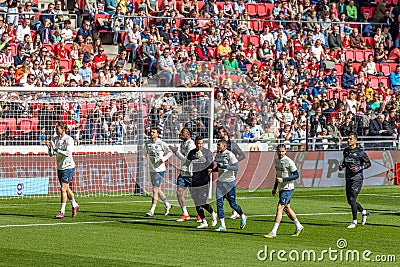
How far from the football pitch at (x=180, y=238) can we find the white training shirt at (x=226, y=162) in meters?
0.96

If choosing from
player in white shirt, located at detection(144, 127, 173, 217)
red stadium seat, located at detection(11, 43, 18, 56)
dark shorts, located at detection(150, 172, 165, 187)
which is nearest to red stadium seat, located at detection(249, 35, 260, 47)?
red stadium seat, located at detection(11, 43, 18, 56)

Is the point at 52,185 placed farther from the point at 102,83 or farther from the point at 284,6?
the point at 284,6

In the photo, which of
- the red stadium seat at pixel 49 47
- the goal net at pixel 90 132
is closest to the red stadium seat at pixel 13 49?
the red stadium seat at pixel 49 47

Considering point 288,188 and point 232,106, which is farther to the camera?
point 232,106

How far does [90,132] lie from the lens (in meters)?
23.6

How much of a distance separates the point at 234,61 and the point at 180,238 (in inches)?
569

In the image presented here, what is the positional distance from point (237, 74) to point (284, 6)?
1113cm

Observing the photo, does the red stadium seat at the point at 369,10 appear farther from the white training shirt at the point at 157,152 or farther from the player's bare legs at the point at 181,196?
the player's bare legs at the point at 181,196

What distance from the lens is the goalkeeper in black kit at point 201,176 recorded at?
57.9ft

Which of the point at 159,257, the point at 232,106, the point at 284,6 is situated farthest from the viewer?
the point at 284,6

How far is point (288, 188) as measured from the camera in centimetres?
1644

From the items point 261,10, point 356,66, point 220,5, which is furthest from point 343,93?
point 220,5

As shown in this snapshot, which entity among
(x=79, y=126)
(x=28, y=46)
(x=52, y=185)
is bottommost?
(x=52, y=185)

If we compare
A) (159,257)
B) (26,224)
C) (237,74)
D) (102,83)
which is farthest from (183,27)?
(159,257)
